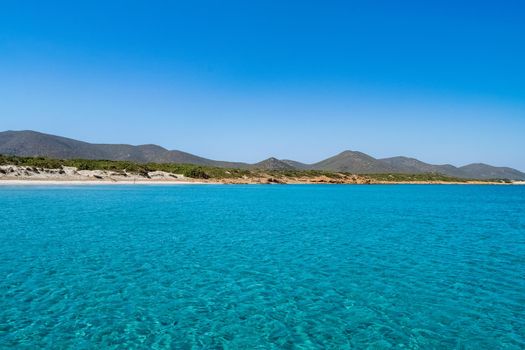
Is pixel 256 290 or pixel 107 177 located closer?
pixel 256 290

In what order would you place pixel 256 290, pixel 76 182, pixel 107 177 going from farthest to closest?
pixel 107 177 < pixel 76 182 < pixel 256 290

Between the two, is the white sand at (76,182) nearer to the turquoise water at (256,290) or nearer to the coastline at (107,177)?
the coastline at (107,177)

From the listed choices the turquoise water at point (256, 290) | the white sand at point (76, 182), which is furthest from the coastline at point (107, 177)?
the turquoise water at point (256, 290)

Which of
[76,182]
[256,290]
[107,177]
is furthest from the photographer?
[107,177]

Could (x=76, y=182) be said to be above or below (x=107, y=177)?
below

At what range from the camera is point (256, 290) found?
17109 millimetres

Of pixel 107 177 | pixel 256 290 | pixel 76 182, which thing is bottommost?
pixel 256 290

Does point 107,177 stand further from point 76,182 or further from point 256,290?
point 256,290

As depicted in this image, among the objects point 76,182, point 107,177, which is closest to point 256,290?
point 76,182

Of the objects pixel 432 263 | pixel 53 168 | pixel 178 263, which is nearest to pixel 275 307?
pixel 178 263

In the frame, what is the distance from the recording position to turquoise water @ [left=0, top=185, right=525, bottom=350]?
12.2m

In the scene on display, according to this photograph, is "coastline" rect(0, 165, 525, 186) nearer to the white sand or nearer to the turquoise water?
the white sand

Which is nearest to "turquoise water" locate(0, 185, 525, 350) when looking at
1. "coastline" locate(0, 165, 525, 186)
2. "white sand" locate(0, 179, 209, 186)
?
"white sand" locate(0, 179, 209, 186)

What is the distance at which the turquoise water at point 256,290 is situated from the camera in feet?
40.2
